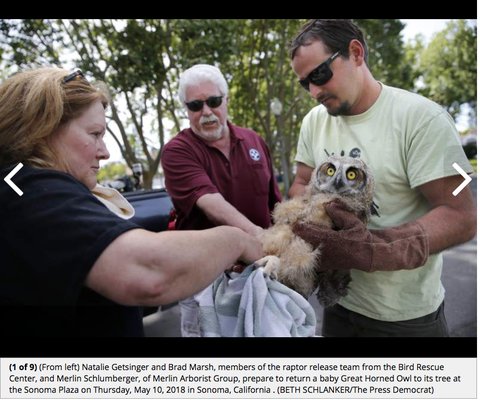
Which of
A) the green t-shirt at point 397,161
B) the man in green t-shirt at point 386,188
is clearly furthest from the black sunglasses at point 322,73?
the green t-shirt at point 397,161

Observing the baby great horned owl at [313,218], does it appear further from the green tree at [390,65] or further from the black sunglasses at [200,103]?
the green tree at [390,65]

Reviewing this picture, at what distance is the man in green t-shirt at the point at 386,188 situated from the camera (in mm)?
1179

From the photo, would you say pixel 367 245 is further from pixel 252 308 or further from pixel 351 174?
pixel 252 308

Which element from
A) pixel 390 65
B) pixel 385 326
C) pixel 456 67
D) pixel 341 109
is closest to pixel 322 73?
pixel 341 109

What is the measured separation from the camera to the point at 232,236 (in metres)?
0.96

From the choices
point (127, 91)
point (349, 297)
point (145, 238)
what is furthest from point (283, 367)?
point (127, 91)

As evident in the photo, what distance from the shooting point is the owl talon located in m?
1.12

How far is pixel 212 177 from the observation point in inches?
64.2

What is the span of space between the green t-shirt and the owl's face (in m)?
0.05

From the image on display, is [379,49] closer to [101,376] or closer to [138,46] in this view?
[138,46]

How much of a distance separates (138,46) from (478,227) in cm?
236

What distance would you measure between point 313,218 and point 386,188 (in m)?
0.27

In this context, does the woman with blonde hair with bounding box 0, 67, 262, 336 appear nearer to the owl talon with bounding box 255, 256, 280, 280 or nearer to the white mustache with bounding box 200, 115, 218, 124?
the owl talon with bounding box 255, 256, 280, 280
